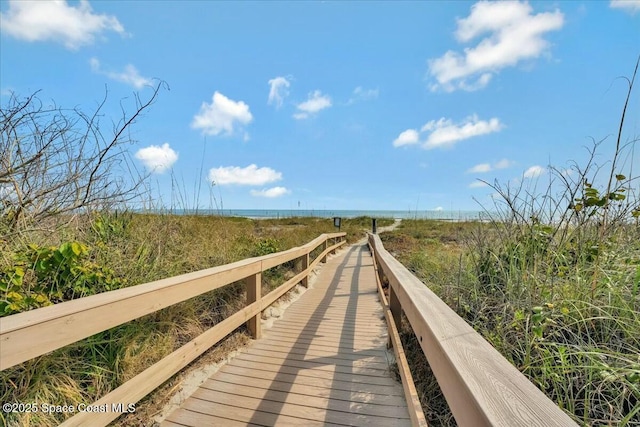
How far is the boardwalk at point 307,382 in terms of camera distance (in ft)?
6.34

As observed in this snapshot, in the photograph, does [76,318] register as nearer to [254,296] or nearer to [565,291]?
[254,296]

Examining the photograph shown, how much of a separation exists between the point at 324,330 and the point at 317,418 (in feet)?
5.21

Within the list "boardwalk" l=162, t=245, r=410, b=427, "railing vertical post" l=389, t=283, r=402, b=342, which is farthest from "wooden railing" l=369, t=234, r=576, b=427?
"railing vertical post" l=389, t=283, r=402, b=342

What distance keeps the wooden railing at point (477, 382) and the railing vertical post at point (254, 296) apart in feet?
6.90

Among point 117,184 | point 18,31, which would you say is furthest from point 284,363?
point 18,31

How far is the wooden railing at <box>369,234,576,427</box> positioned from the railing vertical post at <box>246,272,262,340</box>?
2.10 m

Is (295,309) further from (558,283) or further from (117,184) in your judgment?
(558,283)

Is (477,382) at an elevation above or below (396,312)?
above

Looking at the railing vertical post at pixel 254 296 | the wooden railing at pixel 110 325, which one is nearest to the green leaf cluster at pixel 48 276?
the wooden railing at pixel 110 325

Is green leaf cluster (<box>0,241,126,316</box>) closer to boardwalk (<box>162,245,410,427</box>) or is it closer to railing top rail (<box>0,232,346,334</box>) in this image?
railing top rail (<box>0,232,346,334</box>)

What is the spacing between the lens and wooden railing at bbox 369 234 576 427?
641 millimetres

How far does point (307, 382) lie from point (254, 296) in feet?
3.56

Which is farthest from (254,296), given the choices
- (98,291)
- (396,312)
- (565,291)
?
(565,291)

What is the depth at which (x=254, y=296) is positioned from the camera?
314cm
